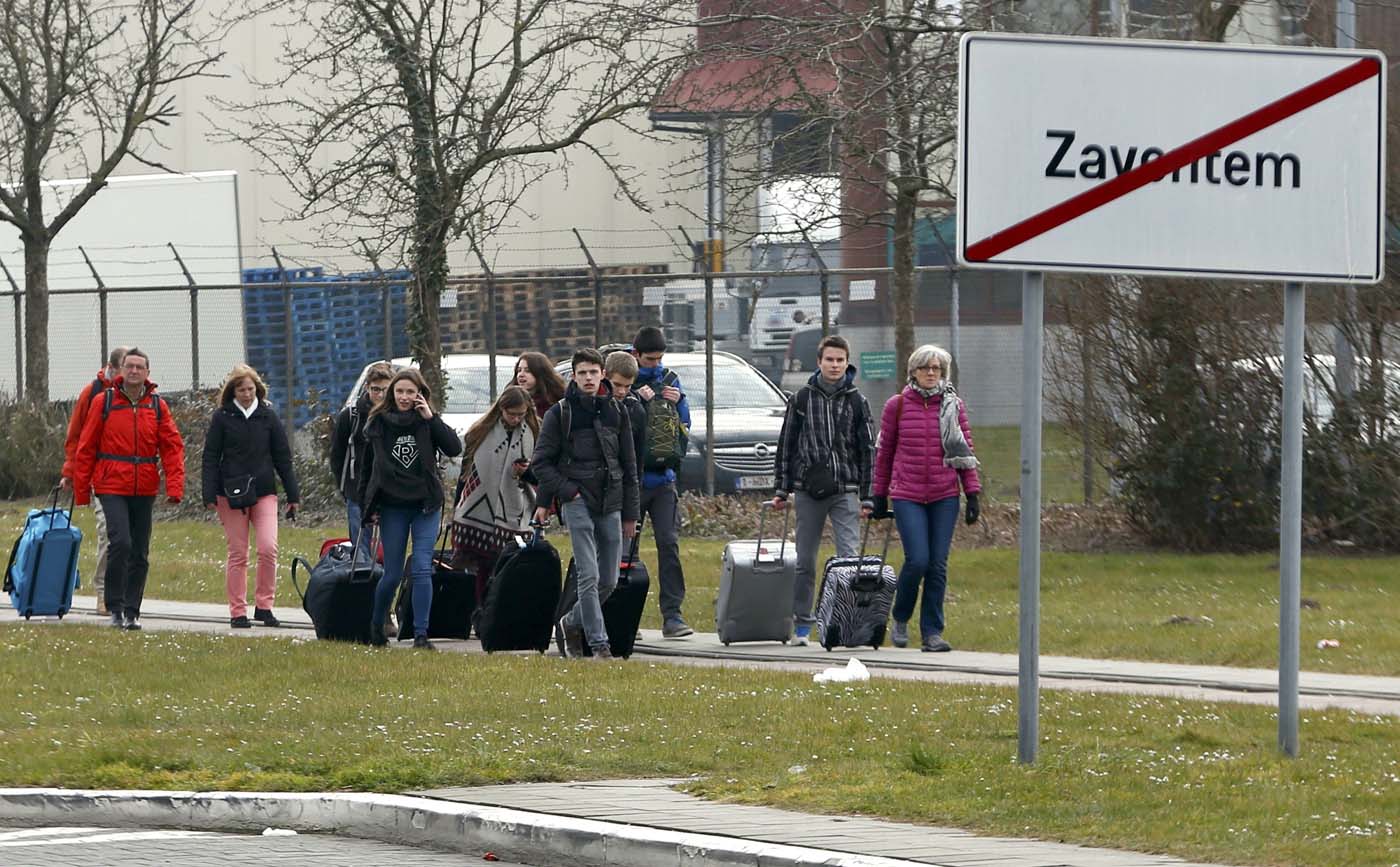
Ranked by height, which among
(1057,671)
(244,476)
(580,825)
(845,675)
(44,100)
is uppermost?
(44,100)

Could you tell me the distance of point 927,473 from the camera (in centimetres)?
1387

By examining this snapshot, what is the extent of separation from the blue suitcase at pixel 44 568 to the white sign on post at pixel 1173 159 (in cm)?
899

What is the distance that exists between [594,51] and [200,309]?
8809 millimetres

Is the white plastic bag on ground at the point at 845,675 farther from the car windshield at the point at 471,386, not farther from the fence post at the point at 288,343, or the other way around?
the fence post at the point at 288,343

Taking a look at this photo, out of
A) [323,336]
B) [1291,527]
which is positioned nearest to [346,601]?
[1291,527]

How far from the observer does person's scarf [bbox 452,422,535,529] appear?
1410 centimetres

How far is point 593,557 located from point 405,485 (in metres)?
1.28

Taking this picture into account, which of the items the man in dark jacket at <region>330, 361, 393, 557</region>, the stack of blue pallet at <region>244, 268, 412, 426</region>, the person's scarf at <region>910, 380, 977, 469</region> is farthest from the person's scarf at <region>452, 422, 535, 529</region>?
A: the stack of blue pallet at <region>244, 268, 412, 426</region>

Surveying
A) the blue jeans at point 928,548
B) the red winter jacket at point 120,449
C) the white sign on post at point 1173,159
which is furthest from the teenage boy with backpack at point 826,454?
the white sign on post at point 1173,159

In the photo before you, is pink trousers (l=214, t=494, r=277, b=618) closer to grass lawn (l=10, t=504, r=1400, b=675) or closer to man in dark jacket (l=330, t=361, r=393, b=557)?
man in dark jacket (l=330, t=361, r=393, b=557)

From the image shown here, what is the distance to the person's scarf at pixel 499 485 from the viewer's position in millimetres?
14102

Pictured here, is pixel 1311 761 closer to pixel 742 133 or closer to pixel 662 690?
pixel 662 690

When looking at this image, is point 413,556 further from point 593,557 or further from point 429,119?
point 429,119

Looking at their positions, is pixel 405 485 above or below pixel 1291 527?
below
